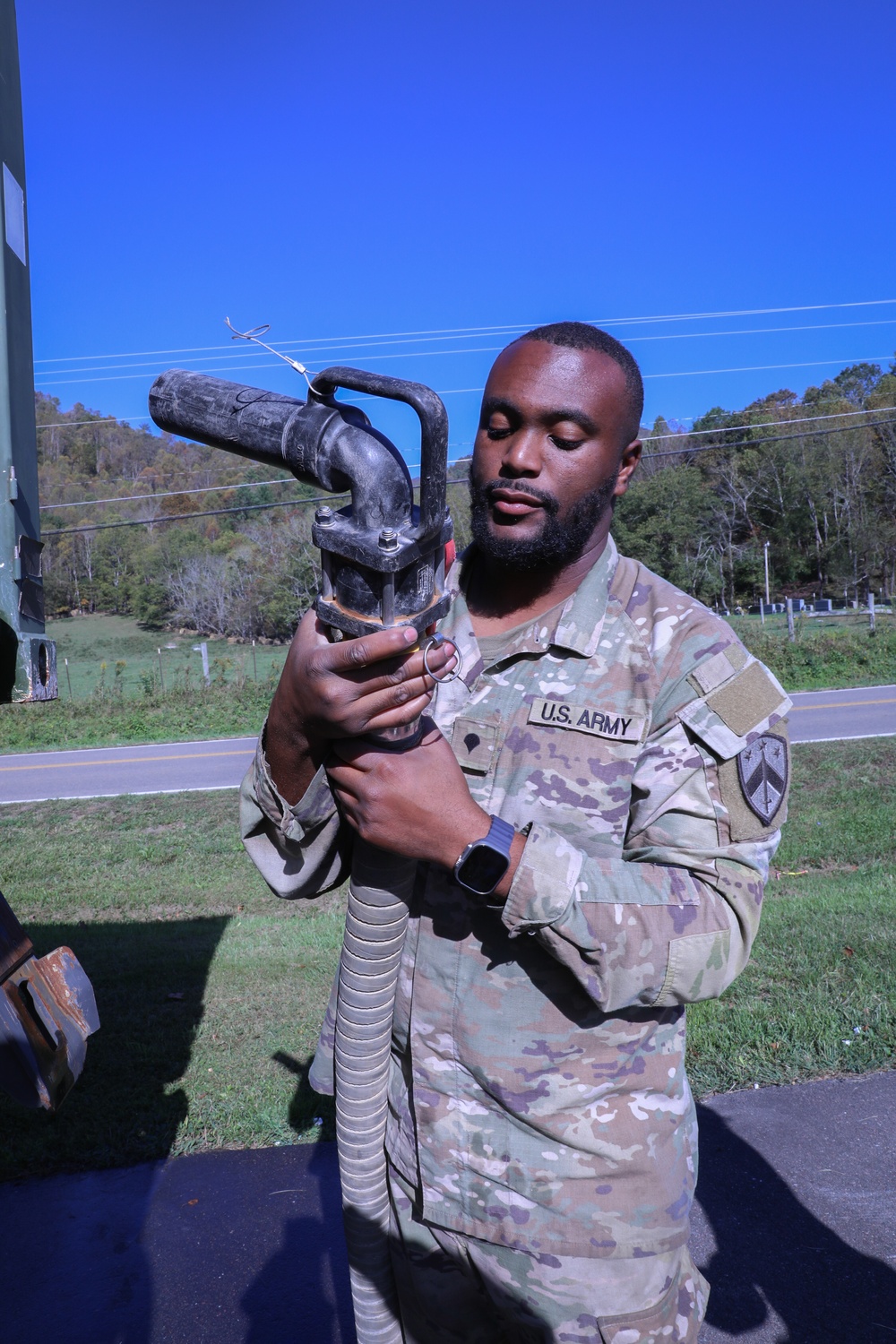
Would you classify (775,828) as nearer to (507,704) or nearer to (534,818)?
(534,818)

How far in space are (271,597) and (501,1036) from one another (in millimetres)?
41858

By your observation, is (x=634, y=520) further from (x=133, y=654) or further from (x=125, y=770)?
(x=125, y=770)

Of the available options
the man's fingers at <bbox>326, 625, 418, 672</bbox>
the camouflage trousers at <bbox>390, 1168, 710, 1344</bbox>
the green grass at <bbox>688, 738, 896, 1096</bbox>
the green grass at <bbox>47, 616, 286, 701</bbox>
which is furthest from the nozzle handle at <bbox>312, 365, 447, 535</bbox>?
the green grass at <bbox>47, 616, 286, 701</bbox>

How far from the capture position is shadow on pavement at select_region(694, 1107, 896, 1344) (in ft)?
9.09

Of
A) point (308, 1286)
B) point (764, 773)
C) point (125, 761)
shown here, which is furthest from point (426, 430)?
point (125, 761)

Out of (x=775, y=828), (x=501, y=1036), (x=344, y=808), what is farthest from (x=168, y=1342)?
(x=775, y=828)

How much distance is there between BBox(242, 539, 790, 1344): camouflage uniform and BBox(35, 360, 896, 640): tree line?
36490 mm

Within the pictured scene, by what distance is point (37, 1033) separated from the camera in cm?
183

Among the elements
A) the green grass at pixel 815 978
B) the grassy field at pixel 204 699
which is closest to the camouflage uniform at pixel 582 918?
the green grass at pixel 815 978

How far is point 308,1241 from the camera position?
126 inches

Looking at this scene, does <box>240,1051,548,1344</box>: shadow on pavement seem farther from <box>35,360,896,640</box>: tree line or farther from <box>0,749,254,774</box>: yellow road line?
<box>35,360,896,640</box>: tree line

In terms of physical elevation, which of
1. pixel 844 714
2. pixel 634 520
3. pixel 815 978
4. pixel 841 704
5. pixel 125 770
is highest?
pixel 815 978

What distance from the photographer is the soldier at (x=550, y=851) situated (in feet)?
4.69

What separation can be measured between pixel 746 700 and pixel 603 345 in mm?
696
